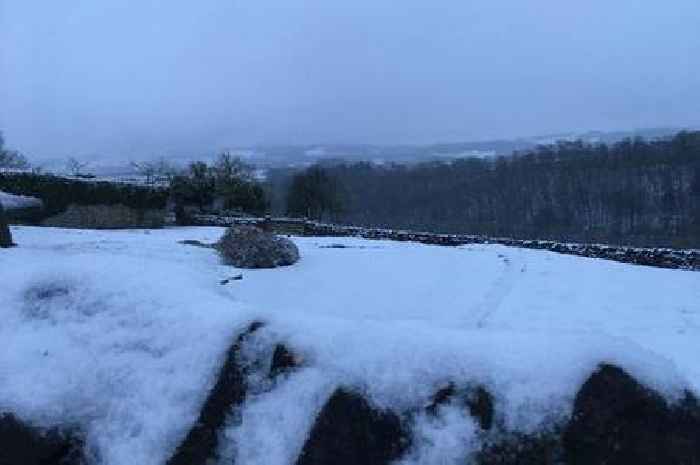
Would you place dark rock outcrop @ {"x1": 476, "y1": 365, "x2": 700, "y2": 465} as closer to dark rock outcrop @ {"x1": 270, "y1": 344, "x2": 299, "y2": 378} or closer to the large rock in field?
dark rock outcrop @ {"x1": 270, "y1": 344, "x2": 299, "y2": 378}

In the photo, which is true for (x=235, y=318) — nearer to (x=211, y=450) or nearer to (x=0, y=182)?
(x=211, y=450)

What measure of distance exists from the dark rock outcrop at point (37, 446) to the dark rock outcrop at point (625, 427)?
267 cm

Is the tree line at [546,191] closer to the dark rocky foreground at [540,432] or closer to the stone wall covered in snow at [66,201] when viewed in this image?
the stone wall covered in snow at [66,201]

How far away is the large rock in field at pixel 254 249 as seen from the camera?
12023 millimetres

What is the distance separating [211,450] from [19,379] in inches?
51.9

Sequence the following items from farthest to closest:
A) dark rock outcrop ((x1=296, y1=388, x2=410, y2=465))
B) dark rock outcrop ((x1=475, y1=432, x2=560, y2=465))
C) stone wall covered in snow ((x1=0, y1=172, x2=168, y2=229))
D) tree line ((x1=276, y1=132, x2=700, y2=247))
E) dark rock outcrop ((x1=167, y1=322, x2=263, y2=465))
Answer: tree line ((x1=276, y1=132, x2=700, y2=247)) < stone wall covered in snow ((x1=0, y1=172, x2=168, y2=229)) < dark rock outcrop ((x1=167, y1=322, x2=263, y2=465)) < dark rock outcrop ((x1=296, y1=388, x2=410, y2=465)) < dark rock outcrop ((x1=475, y1=432, x2=560, y2=465))

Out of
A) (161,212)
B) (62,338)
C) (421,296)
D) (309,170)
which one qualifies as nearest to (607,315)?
(421,296)

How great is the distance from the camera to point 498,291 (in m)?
11.3

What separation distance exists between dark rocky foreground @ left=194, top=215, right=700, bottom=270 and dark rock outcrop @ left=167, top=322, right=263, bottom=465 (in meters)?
13.1

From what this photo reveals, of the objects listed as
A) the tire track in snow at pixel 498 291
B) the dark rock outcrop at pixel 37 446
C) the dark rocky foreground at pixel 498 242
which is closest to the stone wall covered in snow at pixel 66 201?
the dark rocky foreground at pixel 498 242

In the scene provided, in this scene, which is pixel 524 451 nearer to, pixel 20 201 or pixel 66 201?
→ pixel 66 201

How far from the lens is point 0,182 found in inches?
769

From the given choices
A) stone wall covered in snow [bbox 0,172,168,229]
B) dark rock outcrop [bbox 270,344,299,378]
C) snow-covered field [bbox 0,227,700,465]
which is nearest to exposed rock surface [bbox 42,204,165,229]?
stone wall covered in snow [bbox 0,172,168,229]

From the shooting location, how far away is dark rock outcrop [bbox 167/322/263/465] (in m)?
3.81
